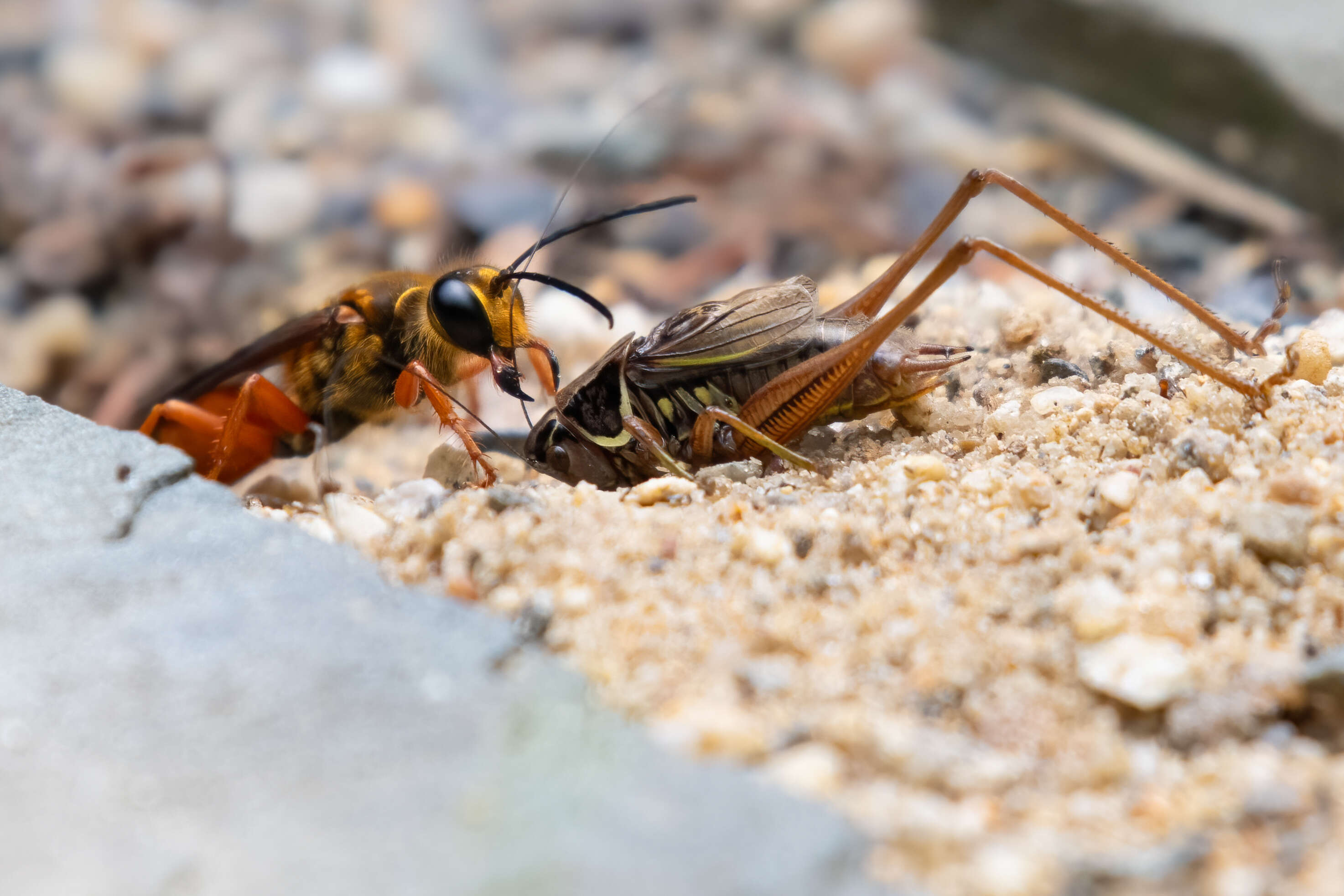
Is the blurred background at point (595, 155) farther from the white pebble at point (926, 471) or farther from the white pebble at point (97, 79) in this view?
the white pebble at point (926, 471)

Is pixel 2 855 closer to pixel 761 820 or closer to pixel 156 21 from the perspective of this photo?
pixel 761 820

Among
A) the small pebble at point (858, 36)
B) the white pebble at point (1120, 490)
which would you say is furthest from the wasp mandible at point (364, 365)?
the small pebble at point (858, 36)

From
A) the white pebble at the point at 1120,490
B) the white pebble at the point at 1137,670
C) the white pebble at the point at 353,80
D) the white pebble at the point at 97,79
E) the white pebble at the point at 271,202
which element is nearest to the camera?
the white pebble at the point at 1137,670

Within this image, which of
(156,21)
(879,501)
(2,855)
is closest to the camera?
(2,855)

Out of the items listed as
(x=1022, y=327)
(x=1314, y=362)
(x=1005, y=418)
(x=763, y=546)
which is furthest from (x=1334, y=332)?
(x=763, y=546)

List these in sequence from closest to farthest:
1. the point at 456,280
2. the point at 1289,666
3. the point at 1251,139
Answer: the point at 1289,666 → the point at 456,280 → the point at 1251,139

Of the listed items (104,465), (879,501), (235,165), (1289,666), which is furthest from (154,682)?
(235,165)

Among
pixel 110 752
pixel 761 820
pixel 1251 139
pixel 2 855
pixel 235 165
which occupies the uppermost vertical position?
pixel 1251 139
